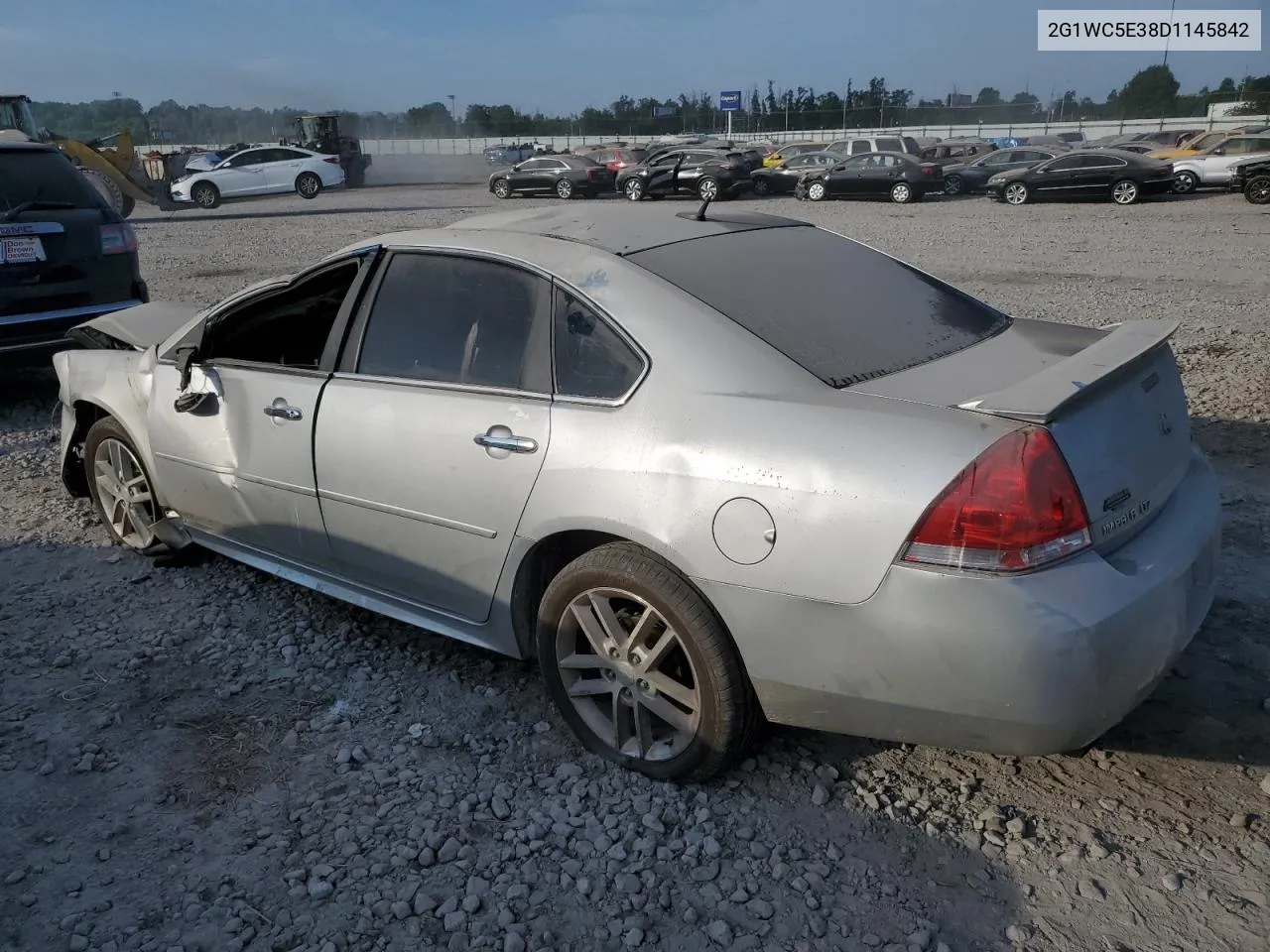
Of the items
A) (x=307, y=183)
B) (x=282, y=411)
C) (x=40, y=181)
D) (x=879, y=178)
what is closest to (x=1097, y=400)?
(x=282, y=411)

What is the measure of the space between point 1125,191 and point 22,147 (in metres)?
21.7

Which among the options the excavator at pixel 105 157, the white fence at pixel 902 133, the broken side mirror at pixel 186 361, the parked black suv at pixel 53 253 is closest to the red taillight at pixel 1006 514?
the broken side mirror at pixel 186 361

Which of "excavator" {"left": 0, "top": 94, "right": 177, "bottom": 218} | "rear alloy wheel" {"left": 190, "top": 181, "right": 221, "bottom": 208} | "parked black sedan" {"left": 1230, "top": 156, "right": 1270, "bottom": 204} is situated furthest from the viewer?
"rear alloy wheel" {"left": 190, "top": 181, "right": 221, "bottom": 208}

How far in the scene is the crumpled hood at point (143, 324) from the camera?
15.4ft

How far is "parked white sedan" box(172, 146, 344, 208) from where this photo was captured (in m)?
28.2

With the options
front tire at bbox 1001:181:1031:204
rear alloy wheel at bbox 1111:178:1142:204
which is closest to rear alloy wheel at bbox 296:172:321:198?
front tire at bbox 1001:181:1031:204

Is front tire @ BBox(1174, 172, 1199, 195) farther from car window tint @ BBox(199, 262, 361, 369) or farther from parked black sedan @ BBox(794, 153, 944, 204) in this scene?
car window tint @ BBox(199, 262, 361, 369)

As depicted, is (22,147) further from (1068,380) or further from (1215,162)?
(1215,162)

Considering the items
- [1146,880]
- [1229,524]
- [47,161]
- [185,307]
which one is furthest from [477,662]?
[47,161]

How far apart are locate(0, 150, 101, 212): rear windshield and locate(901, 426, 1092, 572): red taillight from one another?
6.99m

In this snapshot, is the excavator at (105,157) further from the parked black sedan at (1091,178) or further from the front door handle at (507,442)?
the front door handle at (507,442)

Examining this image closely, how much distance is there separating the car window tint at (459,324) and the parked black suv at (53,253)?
454 cm

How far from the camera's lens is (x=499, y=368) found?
3119 mm

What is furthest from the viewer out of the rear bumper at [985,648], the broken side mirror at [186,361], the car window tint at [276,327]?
the broken side mirror at [186,361]
